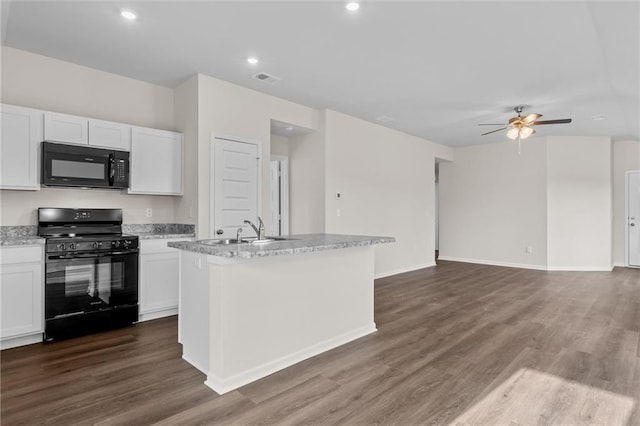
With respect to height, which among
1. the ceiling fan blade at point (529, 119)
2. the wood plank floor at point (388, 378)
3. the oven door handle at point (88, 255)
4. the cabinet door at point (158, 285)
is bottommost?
the wood plank floor at point (388, 378)

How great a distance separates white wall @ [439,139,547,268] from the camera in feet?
24.1

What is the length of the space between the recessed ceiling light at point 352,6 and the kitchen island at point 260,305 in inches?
73.6

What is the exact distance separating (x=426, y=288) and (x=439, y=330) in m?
1.95

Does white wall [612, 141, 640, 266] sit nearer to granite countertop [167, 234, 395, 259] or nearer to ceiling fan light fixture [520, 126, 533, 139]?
ceiling fan light fixture [520, 126, 533, 139]

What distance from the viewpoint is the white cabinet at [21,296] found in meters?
2.99

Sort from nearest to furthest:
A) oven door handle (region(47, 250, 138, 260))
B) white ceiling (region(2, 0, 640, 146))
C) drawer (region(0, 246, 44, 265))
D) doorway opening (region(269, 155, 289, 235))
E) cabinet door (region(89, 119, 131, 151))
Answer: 1. white ceiling (region(2, 0, 640, 146))
2. drawer (region(0, 246, 44, 265))
3. oven door handle (region(47, 250, 138, 260))
4. cabinet door (region(89, 119, 131, 151))
5. doorway opening (region(269, 155, 289, 235))

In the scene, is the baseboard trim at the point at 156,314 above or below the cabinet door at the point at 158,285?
below

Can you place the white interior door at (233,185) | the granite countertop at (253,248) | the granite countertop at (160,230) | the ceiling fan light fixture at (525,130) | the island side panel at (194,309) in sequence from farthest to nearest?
the ceiling fan light fixture at (525,130) < the white interior door at (233,185) < the granite countertop at (160,230) < the island side panel at (194,309) < the granite countertop at (253,248)

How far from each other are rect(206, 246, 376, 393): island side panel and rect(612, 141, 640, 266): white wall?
7.34 metres

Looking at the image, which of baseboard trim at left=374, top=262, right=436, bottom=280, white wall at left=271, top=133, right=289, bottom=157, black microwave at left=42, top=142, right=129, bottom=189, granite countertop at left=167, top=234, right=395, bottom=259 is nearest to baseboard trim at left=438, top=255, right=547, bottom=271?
baseboard trim at left=374, top=262, right=436, bottom=280

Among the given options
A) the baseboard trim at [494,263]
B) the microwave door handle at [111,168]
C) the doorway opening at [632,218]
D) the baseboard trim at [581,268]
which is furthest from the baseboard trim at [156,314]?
the doorway opening at [632,218]

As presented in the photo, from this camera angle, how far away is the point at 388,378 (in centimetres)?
255

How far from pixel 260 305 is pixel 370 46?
2619 mm

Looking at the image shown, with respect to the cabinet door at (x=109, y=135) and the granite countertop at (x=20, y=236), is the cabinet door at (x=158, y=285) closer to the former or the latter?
the granite countertop at (x=20, y=236)
